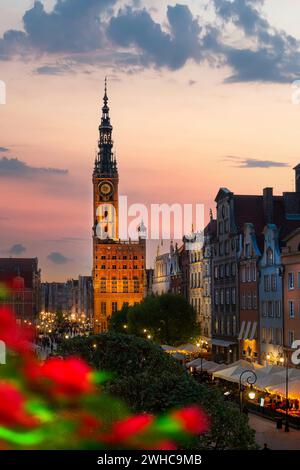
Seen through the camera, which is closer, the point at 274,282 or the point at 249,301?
the point at 274,282

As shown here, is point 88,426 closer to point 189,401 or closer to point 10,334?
point 189,401

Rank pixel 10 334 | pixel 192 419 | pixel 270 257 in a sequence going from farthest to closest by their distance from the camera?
pixel 270 257
pixel 10 334
pixel 192 419

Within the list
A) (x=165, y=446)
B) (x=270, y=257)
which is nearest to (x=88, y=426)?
(x=165, y=446)

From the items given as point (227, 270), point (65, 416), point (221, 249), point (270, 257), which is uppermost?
point (221, 249)

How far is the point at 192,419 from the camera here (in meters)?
23.7

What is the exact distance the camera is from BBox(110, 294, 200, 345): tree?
314 feet

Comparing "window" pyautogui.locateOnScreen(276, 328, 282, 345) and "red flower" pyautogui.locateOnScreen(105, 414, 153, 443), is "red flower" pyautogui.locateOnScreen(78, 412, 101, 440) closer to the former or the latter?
"red flower" pyautogui.locateOnScreen(105, 414, 153, 443)

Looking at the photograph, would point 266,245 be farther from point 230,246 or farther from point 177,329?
point 177,329

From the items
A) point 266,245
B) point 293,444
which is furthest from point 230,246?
point 293,444

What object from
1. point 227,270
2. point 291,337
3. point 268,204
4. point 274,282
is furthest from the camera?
point 227,270

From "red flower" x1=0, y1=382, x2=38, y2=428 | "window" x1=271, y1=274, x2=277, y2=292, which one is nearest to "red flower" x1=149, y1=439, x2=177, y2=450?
"red flower" x1=0, y1=382, x2=38, y2=428

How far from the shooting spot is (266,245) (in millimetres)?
76812

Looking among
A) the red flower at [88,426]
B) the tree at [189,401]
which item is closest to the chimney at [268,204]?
the tree at [189,401]

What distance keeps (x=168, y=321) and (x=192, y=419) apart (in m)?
73.2
